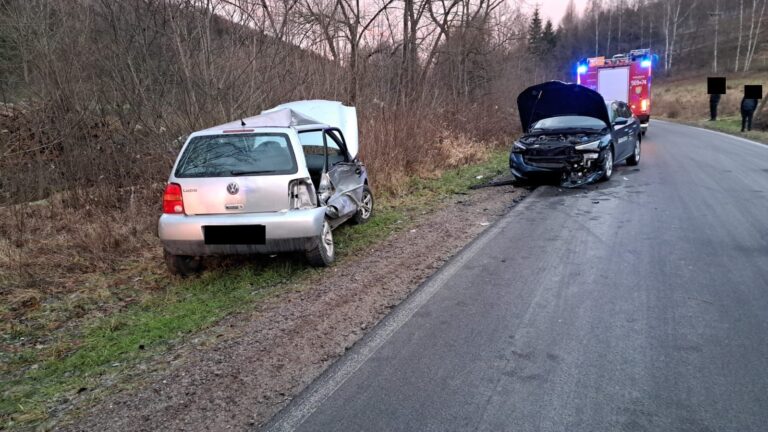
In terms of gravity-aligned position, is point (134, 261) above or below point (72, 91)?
below

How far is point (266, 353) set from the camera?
370 centimetres

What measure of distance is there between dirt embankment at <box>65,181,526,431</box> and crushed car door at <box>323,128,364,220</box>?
86 cm

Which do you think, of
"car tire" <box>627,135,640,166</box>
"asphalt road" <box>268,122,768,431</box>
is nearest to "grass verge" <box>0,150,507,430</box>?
"asphalt road" <box>268,122,768,431</box>

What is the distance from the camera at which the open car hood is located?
10727 mm

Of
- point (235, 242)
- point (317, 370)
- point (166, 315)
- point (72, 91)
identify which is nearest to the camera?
point (317, 370)

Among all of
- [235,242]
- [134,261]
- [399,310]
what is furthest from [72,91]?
[399,310]

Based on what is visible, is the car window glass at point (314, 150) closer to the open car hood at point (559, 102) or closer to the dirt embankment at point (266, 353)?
the dirt embankment at point (266, 353)

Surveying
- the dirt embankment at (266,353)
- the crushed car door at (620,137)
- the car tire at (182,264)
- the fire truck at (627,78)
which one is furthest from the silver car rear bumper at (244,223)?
the fire truck at (627,78)

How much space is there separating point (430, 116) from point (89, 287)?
33.8 feet

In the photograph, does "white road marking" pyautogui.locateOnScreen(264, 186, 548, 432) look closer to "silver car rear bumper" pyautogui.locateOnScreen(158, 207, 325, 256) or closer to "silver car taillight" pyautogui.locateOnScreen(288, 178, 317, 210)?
"silver car rear bumper" pyautogui.locateOnScreen(158, 207, 325, 256)

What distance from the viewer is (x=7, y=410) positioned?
125 inches

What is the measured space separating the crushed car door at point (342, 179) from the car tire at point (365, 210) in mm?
206

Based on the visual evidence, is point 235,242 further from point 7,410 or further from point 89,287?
point 7,410

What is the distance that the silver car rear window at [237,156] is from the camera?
5.34 metres
